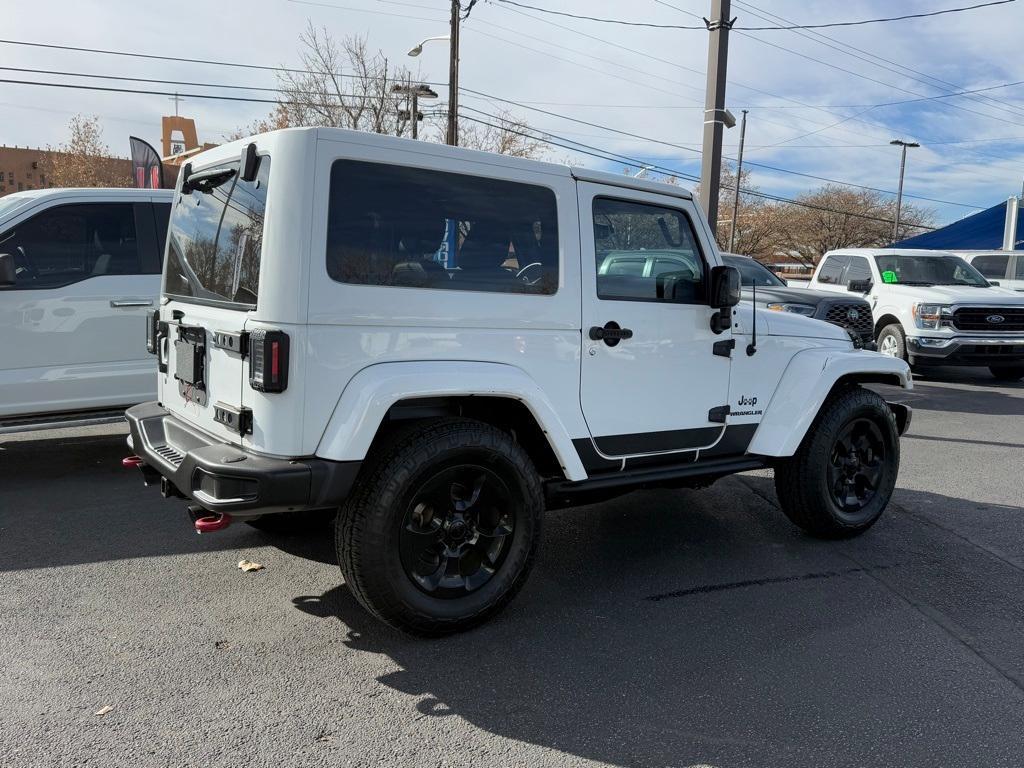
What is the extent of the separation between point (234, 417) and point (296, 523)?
1431 mm

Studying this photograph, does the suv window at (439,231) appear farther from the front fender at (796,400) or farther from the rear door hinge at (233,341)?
the front fender at (796,400)

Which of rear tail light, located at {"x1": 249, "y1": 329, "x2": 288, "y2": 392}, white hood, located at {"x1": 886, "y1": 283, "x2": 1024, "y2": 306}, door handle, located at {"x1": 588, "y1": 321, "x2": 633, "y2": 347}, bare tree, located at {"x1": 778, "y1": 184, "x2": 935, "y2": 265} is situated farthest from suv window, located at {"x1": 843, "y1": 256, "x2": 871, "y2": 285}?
bare tree, located at {"x1": 778, "y1": 184, "x2": 935, "y2": 265}

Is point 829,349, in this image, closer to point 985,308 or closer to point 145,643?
point 145,643

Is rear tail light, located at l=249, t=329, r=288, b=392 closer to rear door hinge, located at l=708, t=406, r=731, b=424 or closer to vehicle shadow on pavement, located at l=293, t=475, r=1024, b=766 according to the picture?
vehicle shadow on pavement, located at l=293, t=475, r=1024, b=766

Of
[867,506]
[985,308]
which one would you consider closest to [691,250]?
[867,506]

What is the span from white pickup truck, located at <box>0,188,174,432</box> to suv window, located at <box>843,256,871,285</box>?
1065 cm

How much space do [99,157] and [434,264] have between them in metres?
42.9

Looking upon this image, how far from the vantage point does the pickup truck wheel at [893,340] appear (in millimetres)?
12219

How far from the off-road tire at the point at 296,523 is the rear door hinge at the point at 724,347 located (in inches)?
87.4

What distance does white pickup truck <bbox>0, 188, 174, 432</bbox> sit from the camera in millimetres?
5805

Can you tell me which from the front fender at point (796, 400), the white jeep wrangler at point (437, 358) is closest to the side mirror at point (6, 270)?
the white jeep wrangler at point (437, 358)

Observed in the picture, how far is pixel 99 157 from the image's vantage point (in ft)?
131

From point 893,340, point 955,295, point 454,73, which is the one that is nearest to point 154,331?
point 893,340

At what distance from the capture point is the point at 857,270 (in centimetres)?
1341
